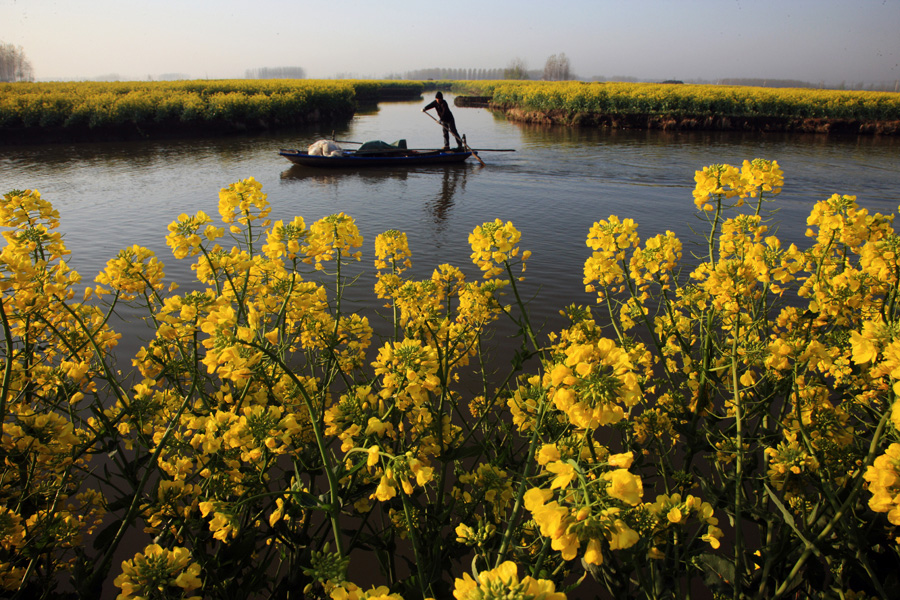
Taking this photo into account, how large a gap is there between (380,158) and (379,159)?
44mm

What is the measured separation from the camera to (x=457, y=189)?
13.4 metres

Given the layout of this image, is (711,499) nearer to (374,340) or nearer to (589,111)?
(374,340)

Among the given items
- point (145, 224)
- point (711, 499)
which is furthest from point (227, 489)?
point (145, 224)

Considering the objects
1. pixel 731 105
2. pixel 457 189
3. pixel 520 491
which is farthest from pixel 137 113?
pixel 731 105

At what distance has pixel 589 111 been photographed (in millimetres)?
28688

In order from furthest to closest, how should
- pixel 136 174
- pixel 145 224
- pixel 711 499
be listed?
1. pixel 136 174
2. pixel 145 224
3. pixel 711 499

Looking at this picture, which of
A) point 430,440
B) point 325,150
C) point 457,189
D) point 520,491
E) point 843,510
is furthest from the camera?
point 325,150

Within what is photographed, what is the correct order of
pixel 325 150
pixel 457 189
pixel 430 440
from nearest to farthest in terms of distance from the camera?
pixel 430 440 → pixel 457 189 → pixel 325 150

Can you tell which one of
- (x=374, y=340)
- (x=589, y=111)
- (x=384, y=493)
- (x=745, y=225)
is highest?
(x=589, y=111)

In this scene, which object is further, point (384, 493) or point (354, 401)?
point (354, 401)

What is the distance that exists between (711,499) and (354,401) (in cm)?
146

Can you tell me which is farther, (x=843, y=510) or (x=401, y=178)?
(x=401, y=178)

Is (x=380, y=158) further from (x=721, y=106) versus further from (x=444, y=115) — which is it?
(x=721, y=106)

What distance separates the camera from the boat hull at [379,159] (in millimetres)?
14680
